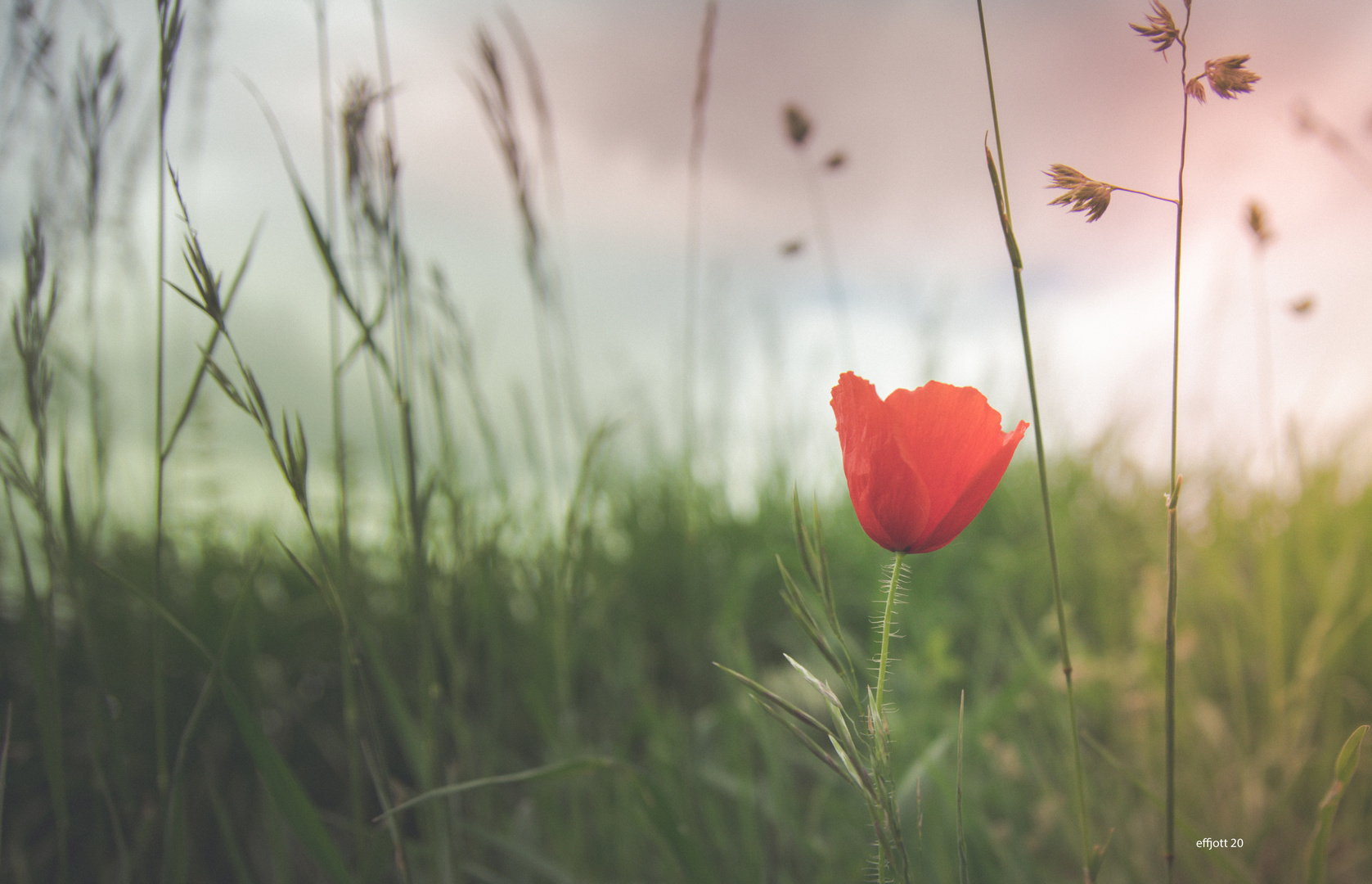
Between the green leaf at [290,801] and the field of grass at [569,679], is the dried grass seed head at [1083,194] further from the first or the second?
the green leaf at [290,801]

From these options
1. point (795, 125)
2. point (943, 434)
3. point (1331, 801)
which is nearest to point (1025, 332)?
point (943, 434)

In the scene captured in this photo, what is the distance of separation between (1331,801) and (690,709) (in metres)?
1.47

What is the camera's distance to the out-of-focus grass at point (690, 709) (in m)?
0.95

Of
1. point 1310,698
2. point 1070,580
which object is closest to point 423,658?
point 1310,698

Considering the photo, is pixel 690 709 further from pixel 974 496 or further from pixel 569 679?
pixel 974 496

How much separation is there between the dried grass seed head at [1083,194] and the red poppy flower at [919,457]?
0.14 meters

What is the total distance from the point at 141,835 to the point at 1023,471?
288cm

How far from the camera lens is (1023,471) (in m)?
2.86

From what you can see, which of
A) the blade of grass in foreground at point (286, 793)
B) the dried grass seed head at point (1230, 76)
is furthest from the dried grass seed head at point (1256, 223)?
the blade of grass in foreground at point (286, 793)

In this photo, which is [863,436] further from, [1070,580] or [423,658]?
[1070,580]

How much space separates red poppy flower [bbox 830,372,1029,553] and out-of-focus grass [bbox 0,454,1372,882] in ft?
1.25

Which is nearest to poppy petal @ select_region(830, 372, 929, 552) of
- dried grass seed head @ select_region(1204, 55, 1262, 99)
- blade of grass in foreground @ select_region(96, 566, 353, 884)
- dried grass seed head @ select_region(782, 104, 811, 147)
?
dried grass seed head @ select_region(1204, 55, 1262, 99)

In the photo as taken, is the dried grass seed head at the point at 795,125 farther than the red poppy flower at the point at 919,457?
Yes

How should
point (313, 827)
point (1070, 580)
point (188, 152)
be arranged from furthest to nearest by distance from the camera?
point (1070, 580), point (188, 152), point (313, 827)
